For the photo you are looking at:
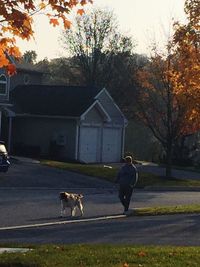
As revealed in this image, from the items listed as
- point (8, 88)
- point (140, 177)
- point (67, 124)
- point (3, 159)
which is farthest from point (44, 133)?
point (3, 159)

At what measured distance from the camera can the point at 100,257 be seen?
34.6ft

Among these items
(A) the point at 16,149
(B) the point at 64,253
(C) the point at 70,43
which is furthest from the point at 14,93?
(B) the point at 64,253

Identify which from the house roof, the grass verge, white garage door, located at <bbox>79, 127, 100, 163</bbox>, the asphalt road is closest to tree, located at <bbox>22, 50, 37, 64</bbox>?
the house roof

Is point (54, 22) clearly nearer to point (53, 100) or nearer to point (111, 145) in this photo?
point (53, 100)

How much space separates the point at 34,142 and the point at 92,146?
13.6ft

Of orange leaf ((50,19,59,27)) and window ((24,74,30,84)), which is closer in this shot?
orange leaf ((50,19,59,27))

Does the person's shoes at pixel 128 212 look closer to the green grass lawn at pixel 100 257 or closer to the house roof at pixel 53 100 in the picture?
the green grass lawn at pixel 100 257

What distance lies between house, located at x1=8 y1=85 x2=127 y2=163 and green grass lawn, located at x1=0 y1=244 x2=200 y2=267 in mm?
34968

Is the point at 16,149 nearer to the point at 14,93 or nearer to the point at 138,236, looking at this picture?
the point at 14,93

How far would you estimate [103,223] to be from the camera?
1791 cm

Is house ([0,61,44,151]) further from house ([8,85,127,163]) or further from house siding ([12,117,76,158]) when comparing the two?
house siding ([12,117,76,158])

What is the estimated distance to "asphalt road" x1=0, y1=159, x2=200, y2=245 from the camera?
1484cm

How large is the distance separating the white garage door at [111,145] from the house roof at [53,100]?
2975 millimetres

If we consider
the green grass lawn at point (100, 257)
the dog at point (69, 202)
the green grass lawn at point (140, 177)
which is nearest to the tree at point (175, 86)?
the green grass lawn at point (140, 177)
